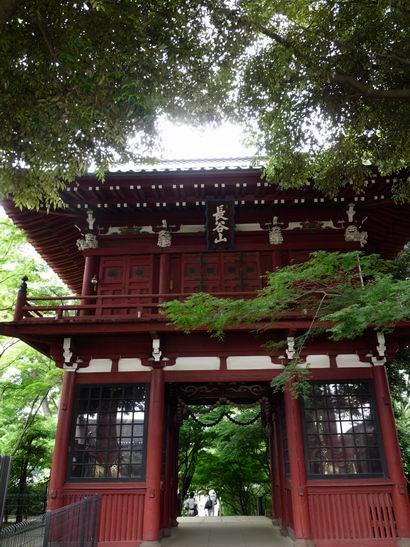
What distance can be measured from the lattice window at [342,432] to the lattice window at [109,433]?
12.2 feet

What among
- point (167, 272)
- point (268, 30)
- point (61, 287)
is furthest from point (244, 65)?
point (61, 287)

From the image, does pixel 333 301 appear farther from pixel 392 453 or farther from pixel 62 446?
pixel 62 446

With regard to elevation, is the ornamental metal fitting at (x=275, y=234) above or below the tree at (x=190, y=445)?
above

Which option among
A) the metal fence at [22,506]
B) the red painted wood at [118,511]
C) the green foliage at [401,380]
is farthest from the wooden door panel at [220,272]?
the metal fence at [22,506]

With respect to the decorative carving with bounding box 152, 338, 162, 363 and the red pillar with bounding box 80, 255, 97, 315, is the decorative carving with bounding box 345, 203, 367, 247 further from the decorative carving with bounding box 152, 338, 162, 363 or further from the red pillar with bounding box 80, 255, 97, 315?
the red pillar with bounding box 80, 255, 97, 315

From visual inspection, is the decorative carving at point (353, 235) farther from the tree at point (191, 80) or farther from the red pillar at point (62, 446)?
the red pillar at point (62, 446)

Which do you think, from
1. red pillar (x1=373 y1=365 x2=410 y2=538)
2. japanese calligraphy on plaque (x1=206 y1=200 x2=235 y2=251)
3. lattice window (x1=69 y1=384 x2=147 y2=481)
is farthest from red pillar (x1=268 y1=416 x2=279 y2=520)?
japanese calligraphy on plaque (x1=206 y1=200 x2=235 y2=251)

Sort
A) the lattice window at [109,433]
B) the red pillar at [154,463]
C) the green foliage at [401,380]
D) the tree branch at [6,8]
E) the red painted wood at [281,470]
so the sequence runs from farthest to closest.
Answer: the green foliage at [401,380], the red painted wood at [281,470], the lattice window at [109,433], the red pillar at [154,463], the tree branch at [6,8]

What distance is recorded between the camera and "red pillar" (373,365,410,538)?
27.1 feet

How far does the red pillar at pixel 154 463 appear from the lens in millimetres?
8391

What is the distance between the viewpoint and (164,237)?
10.9m

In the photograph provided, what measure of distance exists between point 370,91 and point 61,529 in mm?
7515

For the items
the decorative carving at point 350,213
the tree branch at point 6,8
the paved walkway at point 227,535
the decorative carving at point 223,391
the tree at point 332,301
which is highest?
the decorative carving at point 350,213

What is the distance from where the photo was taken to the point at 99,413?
9.49 m
